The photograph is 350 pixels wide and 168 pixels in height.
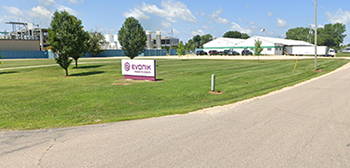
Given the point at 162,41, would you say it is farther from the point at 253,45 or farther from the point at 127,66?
the point at 127,66

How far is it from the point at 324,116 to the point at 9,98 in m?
13.2

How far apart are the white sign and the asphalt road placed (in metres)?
9.19

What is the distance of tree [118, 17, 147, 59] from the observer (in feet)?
119

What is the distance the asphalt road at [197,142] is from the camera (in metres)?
4.55

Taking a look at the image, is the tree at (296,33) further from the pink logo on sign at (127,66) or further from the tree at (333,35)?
the pink logo on sign at (127,66)

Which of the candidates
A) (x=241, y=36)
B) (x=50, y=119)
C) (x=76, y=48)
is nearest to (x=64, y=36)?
(x=76, y=48)

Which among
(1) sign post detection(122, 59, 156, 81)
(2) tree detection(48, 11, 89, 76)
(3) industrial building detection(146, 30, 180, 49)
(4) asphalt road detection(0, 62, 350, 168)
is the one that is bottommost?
(4) asphalt road detection(0, 62, 350, 168)

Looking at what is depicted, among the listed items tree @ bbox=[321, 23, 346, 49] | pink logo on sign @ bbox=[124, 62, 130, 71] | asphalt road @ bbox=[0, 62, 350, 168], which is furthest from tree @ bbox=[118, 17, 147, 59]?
tree @ bbox=[321, 23, 346, 49]

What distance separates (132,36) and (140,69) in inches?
794

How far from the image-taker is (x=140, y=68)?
1753cm

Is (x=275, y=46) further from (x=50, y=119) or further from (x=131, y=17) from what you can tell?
(x=50, y=119)

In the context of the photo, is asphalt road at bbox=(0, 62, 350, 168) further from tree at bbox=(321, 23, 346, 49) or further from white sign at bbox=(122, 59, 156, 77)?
tree at bbox=(321, 23, 346, 49)

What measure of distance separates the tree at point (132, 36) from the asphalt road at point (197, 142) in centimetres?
2983

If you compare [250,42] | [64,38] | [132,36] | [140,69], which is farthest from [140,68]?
[250,42]
